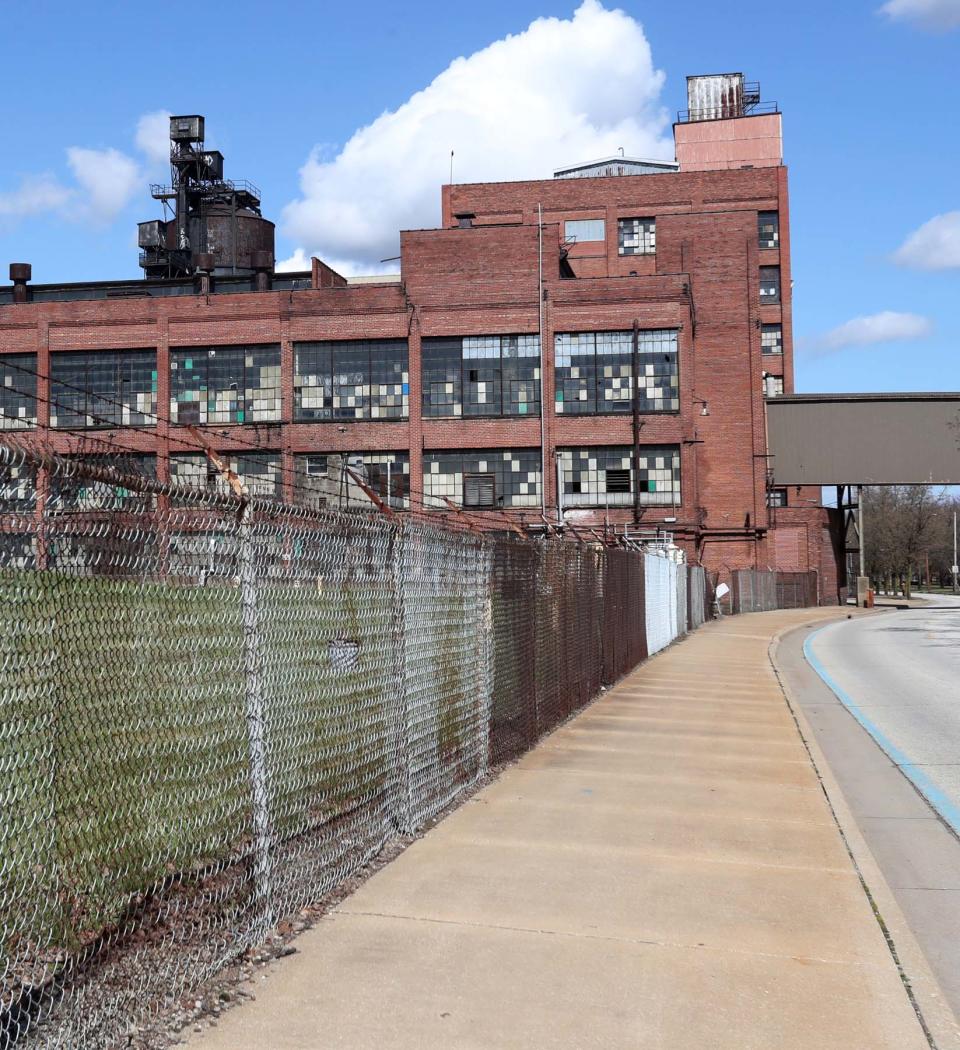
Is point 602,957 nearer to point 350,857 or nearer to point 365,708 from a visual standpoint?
point 350,857

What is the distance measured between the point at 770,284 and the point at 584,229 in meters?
12.7

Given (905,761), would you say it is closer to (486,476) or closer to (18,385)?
(486,476)

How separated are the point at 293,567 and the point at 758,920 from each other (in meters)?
2.96

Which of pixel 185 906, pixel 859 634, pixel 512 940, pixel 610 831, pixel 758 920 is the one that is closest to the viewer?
pixel 185 906

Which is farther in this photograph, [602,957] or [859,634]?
[859,634]

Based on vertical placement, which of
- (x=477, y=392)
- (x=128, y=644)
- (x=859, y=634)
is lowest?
(x=859, y=634)

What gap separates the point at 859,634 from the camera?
117 ft

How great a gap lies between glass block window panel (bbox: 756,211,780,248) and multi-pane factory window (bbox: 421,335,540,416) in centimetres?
2686

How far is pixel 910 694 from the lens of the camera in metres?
17.8

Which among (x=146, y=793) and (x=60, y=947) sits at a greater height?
(x=146, y=793)

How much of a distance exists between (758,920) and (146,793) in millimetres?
3112

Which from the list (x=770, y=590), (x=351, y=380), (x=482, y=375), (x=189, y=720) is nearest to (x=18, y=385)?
(x=351, y=380)

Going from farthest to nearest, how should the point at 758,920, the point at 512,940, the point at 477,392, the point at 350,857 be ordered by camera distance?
the point at 477,392, the point at 350,857, the point at 758,920, the point at 512,940

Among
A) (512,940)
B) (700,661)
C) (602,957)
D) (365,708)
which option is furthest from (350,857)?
(700,661)
